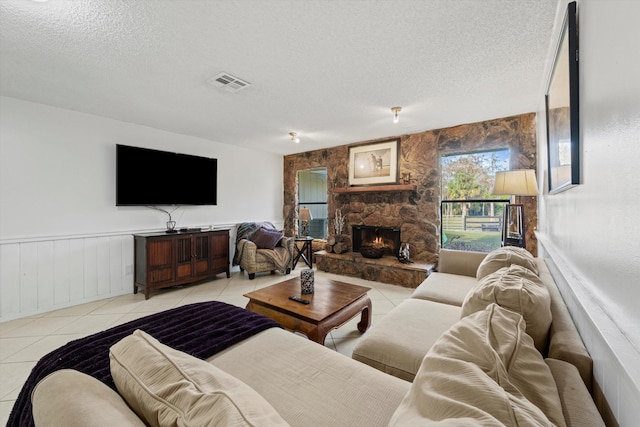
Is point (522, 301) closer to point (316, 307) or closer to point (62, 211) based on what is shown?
point (316, 307)

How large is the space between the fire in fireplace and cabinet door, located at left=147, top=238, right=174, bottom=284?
307 cm

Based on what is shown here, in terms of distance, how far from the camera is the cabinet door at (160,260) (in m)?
3.45

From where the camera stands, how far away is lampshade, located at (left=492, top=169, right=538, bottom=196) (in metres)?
2.55

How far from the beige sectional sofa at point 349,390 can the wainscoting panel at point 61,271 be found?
341 centimetres

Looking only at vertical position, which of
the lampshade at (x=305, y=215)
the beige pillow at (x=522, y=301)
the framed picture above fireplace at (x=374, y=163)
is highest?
the framed picture above fireplace at (x=374, y=163)

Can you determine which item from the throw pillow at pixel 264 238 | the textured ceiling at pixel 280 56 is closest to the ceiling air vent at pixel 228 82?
the textured ceiling at pixel 280 56

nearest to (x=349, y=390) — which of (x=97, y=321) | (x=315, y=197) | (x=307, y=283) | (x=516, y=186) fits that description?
(x=307, y=283)

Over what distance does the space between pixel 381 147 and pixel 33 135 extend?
471cm

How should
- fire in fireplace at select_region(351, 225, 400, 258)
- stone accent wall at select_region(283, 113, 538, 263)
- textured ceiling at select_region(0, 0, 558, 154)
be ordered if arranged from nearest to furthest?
1. textured ceiling at select_region(0, 0, 558, 154)
2. stone accent wall at select_region(283, 113, 538, 263)
3. fire in fireplace at select_region(351, 225, 400, 258)

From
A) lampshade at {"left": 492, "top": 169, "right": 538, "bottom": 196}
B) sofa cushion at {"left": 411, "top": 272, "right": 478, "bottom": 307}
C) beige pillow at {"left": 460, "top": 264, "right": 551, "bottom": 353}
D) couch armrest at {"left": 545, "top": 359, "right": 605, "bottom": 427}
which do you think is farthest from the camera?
lampshade at {"left": 492, "top": 169, "right": 538, "bottom": 196}

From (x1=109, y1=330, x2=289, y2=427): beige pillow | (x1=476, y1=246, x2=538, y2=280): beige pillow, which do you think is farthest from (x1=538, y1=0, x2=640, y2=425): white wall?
(x1=109, y1=330, x2=289, y2=427): beige pillow

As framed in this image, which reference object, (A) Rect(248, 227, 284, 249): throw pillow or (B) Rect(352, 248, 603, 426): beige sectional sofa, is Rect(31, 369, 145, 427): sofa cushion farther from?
(A) Rect(248, 227, 284, 249): throw pillow

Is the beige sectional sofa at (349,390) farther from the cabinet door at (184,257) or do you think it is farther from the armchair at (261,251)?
the armchair at (261,251)

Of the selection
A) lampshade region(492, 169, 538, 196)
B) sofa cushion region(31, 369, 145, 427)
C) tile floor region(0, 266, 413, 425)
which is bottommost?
tile floor region(0, 266, 413, 425)
